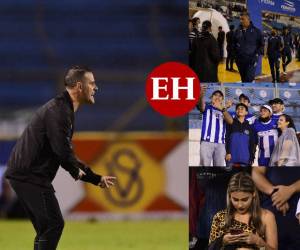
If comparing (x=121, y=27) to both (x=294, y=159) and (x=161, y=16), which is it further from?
(x=294, y=159)

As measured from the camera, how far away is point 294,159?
615cm

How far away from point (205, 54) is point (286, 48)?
0.56 meters

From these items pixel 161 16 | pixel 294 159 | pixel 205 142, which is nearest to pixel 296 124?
pixel 294 159

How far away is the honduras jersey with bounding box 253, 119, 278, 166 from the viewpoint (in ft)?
20.3

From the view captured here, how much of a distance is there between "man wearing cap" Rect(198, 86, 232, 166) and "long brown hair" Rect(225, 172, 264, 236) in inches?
5.9

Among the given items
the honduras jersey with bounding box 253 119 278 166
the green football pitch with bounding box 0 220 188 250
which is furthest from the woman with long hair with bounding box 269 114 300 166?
the green football pitch with bounding box 0 220 188 250

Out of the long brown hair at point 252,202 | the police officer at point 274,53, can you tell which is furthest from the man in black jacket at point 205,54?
the long brown hair at point 252,202

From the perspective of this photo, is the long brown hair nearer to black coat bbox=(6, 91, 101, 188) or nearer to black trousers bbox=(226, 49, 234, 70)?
black trousers bbox=(226, 49, 234, 70)

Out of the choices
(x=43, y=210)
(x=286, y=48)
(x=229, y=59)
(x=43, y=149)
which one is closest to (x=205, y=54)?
(x=229, y=59)

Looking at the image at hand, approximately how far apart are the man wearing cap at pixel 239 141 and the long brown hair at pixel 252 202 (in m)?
0.10

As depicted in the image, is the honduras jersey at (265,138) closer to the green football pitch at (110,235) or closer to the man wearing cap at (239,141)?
the man wearing cap at (239,141)

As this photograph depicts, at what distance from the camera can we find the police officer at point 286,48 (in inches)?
244

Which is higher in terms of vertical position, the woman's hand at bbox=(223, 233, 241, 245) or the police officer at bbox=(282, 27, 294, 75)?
the police officer at bbox=(282, 27, 294, 75)

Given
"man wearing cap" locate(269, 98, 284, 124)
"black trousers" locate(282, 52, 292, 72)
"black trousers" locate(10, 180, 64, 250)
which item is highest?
"black trousers" locate(282, 52, 292, 72)
